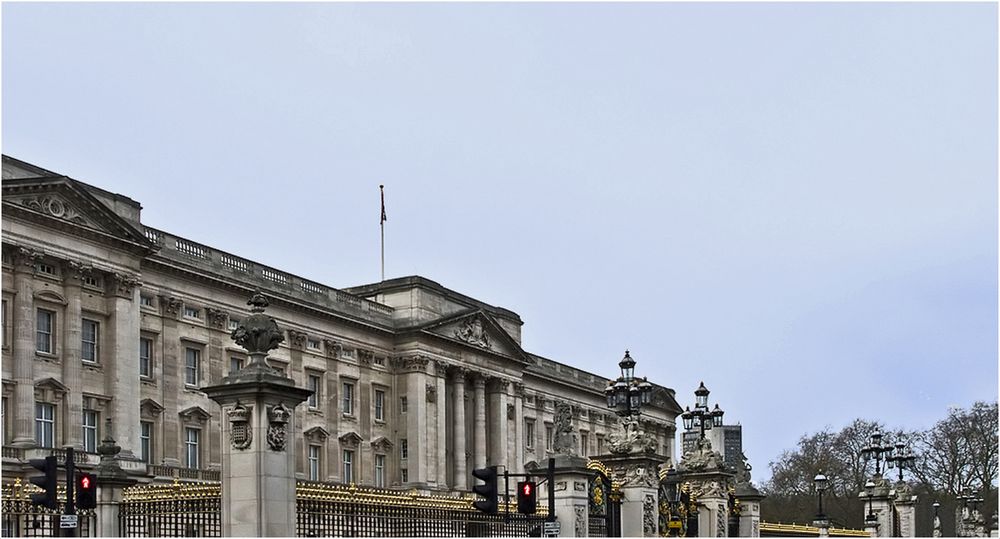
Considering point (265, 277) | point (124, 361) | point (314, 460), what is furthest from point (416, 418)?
point (124, 361)

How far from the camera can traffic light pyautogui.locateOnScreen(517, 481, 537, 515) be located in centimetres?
2834

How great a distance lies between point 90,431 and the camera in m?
58.9

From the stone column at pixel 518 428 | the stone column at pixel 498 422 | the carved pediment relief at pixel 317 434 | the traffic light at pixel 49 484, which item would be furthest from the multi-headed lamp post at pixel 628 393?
the stone column at pixel 518 428

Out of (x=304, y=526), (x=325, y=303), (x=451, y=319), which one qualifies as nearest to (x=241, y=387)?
(x=304, y=526)

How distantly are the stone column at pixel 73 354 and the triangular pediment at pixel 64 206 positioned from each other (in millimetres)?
1790

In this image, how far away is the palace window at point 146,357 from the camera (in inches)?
2506

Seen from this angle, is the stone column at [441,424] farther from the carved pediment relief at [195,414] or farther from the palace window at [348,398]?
the carved pediment relief at [195,414]

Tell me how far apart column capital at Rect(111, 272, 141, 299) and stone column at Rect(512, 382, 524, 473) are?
36252 millimetres

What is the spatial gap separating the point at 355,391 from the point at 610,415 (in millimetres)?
36987

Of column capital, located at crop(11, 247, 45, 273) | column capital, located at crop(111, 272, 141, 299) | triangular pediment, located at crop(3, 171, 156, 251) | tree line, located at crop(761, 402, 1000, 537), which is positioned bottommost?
tree line, located at crop(761, 402, 1000, 537)

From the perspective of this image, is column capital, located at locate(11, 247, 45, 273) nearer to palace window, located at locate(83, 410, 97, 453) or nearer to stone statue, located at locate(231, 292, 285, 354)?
palace window, located at locate(83, 410, 97, 453)

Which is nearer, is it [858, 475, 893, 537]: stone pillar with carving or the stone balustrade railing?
[858, 475, 893, 537]: stone pillar with carving

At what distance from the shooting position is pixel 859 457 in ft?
386

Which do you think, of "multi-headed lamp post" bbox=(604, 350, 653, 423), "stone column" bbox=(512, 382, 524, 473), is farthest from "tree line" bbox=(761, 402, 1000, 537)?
"multi-headed lamp post" bbox=(604, 350, 653, 423)
